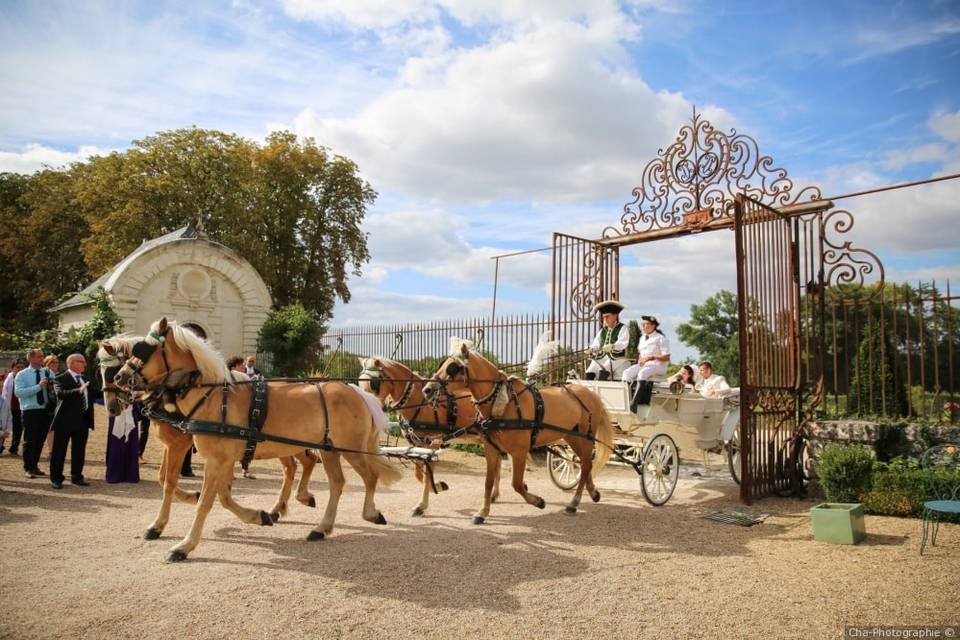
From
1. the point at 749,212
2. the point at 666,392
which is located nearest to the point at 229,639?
the point at 666,392

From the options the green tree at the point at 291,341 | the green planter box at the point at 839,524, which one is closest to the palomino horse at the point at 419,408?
the green planter box at the point at 839,524

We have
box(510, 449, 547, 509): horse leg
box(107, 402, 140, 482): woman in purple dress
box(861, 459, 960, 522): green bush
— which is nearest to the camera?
box(861, 459, 960, 522): green bush

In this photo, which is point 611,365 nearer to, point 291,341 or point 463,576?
point 463,576

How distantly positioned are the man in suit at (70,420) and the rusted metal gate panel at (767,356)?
9172 millimetres

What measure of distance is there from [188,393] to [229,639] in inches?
94.2

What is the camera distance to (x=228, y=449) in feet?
18.0

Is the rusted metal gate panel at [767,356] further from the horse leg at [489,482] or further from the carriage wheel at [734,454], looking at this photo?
the horse leg at [489,482]

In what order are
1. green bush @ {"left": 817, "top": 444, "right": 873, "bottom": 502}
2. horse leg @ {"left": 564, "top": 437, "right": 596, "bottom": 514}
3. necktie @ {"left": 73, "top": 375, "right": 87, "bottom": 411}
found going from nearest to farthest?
green bush @ {"left": 817, "top": 444, "right": 873, "bottom": 502}
horse leg @ {"left": 564, "top": 437, "right": 596, "bottom": 514}
necktie @ {"left": 73, "top": 375, "right": 87, "bottom": 411}

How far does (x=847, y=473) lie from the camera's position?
7.45 meters

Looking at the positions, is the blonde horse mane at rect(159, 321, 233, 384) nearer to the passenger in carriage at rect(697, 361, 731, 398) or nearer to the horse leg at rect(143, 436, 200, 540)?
the horse leg at rect(143, 436, 200, 540)

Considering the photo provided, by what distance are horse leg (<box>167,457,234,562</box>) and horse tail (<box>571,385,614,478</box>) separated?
4322 millimetres

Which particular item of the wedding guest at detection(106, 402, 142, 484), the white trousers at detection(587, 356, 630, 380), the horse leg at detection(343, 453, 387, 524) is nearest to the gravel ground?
the horse leg at detection(343, 453, 387, 524)

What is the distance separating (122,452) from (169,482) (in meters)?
3.92

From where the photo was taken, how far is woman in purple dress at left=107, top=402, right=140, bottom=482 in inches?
351
